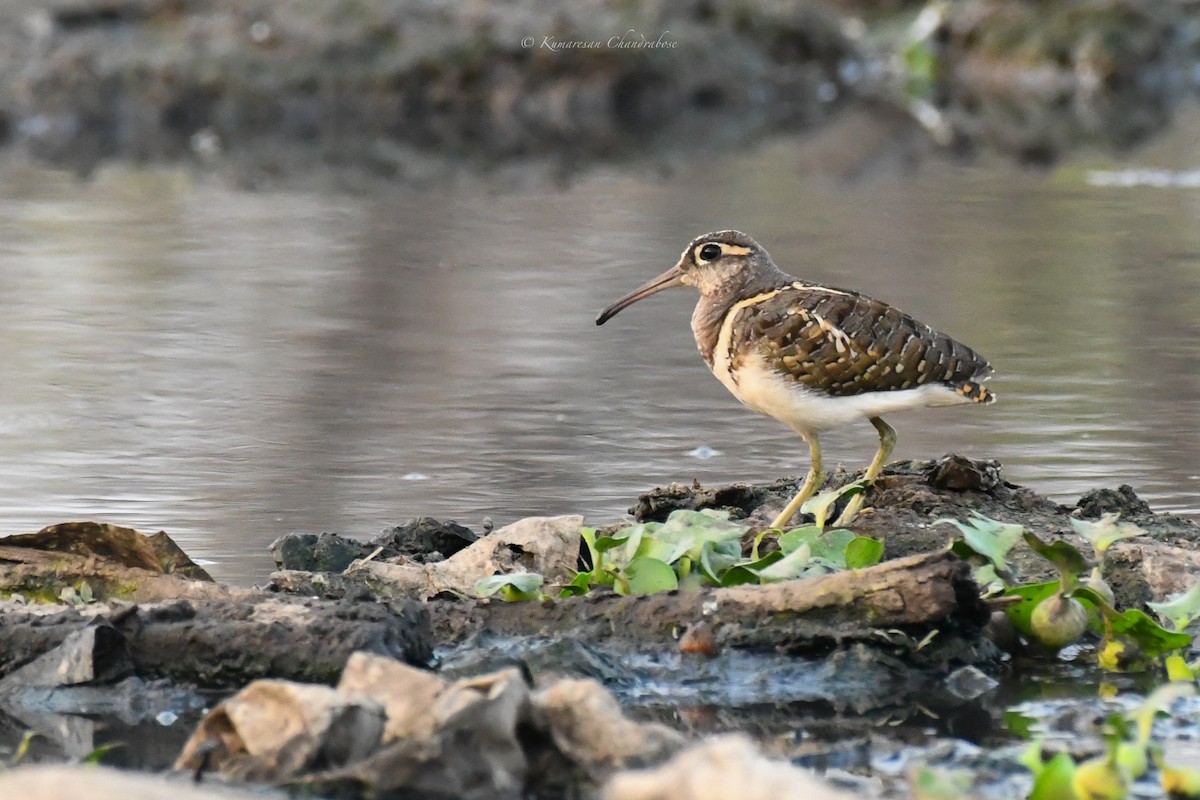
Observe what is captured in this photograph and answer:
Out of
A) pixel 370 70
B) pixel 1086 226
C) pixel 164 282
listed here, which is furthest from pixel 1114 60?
pixel 164 282

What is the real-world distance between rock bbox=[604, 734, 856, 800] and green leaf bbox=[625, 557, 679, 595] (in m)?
1.75

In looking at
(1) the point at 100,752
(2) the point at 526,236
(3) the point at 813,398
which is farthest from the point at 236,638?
(2) the point at 526,236

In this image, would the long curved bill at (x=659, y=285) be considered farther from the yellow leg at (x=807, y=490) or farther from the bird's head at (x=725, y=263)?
the yellow leg at (x=807, y=490)

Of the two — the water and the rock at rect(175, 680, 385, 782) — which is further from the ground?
the rock at rect(175, 680, 385, 782)

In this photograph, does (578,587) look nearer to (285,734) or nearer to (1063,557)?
(1063,557)

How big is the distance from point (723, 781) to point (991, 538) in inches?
76.2

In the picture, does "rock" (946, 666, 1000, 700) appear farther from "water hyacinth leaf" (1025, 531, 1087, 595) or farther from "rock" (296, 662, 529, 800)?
"rock" (296, 662, 529, 800)

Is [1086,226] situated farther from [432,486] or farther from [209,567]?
[209,567]

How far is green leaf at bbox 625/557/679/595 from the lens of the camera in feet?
15.5

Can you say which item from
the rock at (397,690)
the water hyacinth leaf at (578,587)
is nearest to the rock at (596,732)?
the rock at (397,690)

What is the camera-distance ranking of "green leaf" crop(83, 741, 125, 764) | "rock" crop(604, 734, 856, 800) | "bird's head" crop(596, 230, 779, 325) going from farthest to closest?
"bird's head" crop(596, 230, 779, 325) < "green leaf" crop(83, 741, 125, 764) < "rock" crop(604, 734, 856, 800)

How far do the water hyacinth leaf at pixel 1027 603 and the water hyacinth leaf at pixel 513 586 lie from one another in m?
1.10

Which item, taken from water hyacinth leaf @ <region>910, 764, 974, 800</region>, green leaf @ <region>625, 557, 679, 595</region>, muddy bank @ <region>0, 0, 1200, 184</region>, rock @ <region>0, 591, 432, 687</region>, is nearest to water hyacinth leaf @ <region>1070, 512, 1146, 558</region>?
green leaf @ <region>625, 557, 679, 595</region>

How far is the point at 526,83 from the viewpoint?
1983cm
